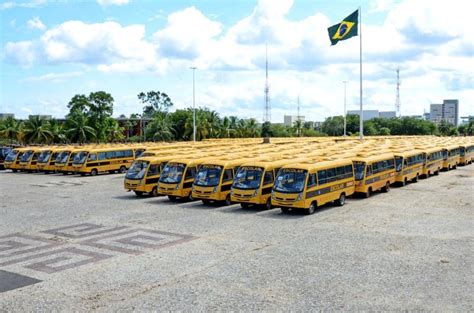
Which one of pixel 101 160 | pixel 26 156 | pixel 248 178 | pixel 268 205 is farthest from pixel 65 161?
pixel 268 205

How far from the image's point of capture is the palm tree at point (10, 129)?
74.9 m

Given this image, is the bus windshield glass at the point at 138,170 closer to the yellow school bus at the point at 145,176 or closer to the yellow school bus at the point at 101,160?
the yellow school bus at the point at 145,176

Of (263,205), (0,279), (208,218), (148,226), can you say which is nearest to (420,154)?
(263,205)

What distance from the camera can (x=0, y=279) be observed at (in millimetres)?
13734

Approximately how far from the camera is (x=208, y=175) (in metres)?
25.8

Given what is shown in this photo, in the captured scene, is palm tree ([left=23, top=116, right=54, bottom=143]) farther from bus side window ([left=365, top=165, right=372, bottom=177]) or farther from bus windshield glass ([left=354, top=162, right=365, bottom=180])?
bus side window ([left=365, top=165, right=372, bottom=177])

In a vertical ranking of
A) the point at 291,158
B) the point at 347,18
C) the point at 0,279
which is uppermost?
the point at 347,18

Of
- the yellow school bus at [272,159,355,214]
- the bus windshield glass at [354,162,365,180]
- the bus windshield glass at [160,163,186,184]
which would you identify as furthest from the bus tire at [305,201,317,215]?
the bus windshield glass at [160,163,186,184]

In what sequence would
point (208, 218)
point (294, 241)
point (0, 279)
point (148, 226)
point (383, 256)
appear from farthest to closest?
point (208, 218) < point (148, 226) < point (294, 241) < point (383, 256) < point (0, 279)

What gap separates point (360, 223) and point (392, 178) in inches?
448

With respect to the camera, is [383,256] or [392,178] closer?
[383,256]

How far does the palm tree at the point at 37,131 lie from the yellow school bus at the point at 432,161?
45.4 metres

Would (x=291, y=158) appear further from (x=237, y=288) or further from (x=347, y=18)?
(x=347, y=18)

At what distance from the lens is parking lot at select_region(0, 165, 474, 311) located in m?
12.0
